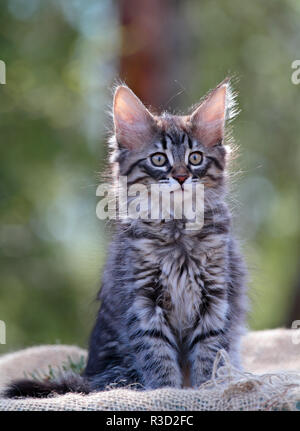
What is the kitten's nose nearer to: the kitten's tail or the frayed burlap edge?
the frayed burlap edge

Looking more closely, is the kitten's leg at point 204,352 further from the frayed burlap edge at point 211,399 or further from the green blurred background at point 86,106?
the green blurred background at point 86,106

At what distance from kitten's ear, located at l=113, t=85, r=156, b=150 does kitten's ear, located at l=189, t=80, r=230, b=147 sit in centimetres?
20

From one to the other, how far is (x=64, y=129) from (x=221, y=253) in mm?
4091

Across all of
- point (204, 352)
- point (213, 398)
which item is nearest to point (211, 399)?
point (213, 398)

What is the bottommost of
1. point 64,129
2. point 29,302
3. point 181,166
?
point 29,302

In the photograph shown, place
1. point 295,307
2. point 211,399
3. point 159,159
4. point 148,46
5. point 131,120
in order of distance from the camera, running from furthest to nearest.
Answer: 1. point 295,307
2. point 148,46
3. point 131,120
4. point 159,159
5. point 211,399

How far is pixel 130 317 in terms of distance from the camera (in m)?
2.49

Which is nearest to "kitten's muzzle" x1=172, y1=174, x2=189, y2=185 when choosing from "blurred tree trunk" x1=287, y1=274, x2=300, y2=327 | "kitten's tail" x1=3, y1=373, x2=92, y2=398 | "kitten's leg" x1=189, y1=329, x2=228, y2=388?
"kitten's leg" x1=189, y1=329, x2=228, y2=388

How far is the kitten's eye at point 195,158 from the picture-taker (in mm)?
2541

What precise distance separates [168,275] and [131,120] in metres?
0.72

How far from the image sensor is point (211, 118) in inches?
106

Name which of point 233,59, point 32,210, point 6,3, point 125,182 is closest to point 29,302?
point 32,210

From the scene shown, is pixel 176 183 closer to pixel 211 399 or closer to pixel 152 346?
pixel 152 346
